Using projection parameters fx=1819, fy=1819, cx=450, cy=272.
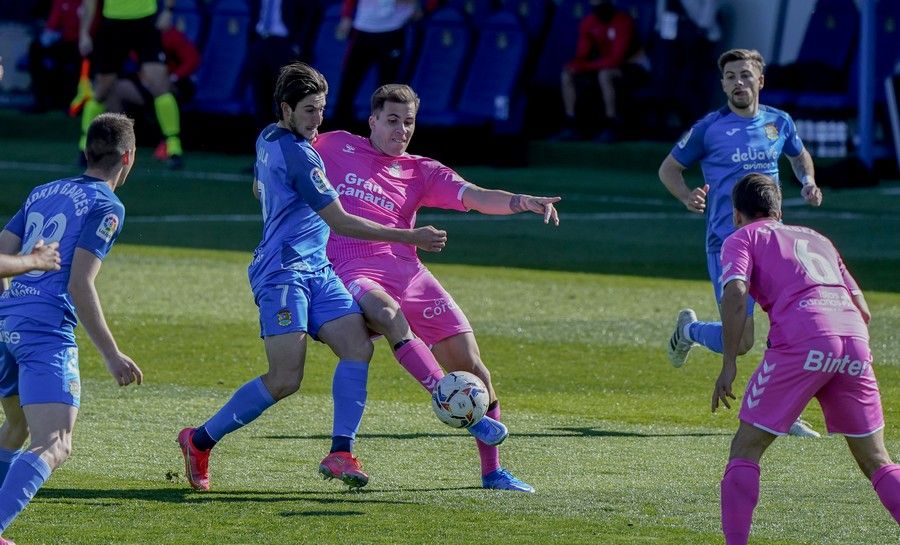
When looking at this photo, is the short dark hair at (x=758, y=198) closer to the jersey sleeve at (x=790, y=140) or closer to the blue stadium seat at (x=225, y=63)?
the jersey sleeve at (x=790, y=140)

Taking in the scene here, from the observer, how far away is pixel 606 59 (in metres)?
23.5

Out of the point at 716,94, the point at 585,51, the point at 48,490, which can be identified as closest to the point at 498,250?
the point at 585,51

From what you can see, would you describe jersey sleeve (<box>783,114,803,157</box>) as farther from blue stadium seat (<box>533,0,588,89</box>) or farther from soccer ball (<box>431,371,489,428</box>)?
blue stadium seat (<box>533,0,588,89</box>)

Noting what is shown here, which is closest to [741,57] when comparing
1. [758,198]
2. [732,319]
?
[758,198]

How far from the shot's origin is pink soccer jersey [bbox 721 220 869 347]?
21.6 feet

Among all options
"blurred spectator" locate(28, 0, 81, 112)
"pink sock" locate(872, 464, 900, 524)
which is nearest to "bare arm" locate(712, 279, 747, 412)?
"pink sock" locate(872, 464, 900, 524)

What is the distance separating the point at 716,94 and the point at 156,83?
26.1 ft

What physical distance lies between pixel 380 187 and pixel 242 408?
1.40 meters

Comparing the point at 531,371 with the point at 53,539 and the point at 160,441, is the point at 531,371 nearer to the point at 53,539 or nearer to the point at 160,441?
the point at 160,441

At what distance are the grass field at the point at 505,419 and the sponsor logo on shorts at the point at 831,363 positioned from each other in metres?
0.81

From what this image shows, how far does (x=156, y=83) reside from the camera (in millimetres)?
21141

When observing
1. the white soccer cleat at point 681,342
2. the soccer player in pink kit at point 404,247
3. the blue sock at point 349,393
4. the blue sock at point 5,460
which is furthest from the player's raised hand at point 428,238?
the white soccer cleat at point 681,342

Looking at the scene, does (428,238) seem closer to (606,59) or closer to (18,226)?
(18,226)

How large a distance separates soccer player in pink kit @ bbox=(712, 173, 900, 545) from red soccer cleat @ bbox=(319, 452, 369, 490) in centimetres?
163
